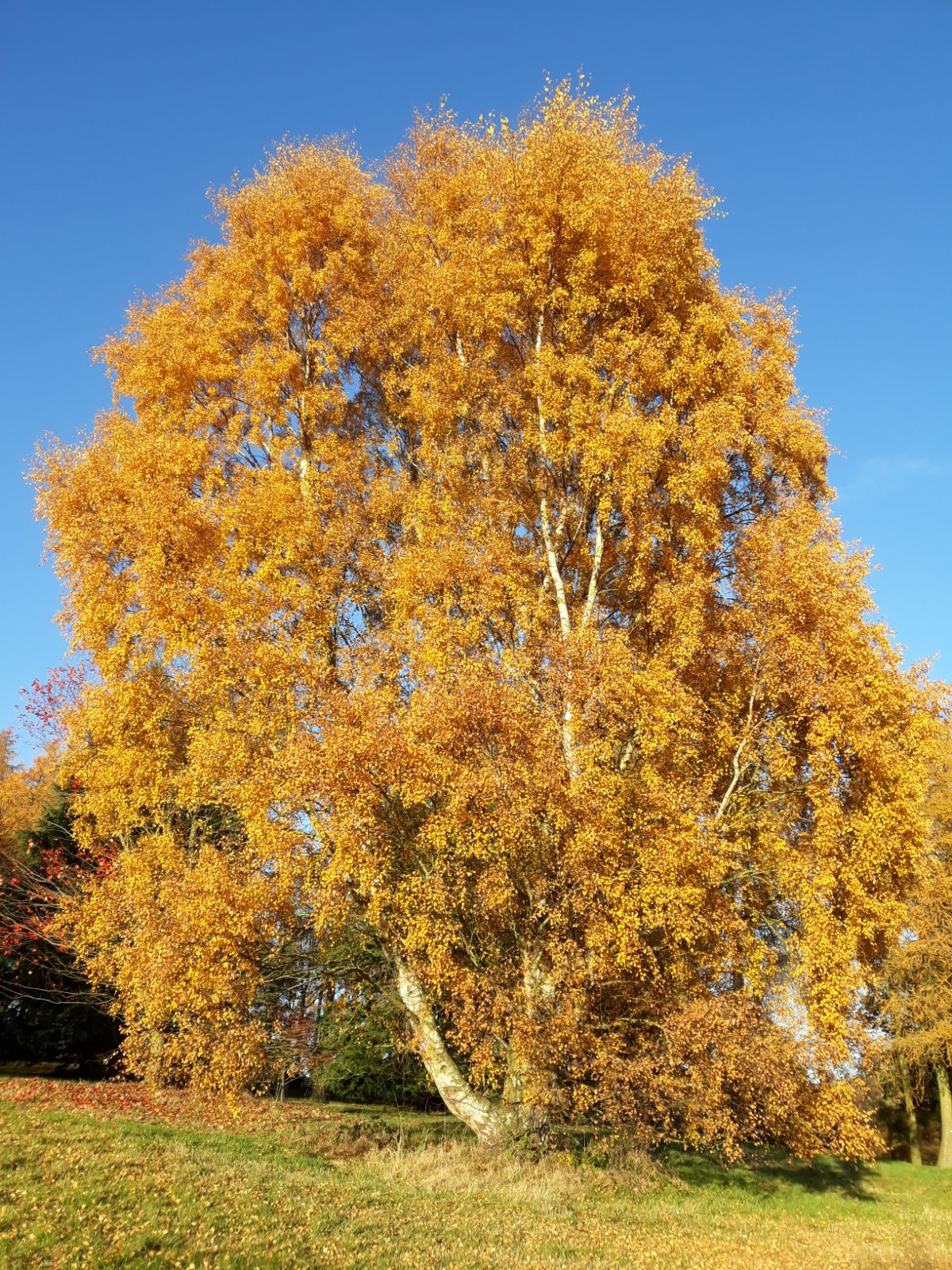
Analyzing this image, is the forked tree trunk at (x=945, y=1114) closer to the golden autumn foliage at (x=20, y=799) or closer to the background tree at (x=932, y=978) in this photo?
the background tree at (x=932, y=978)

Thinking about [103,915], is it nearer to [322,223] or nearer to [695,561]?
[695,561]

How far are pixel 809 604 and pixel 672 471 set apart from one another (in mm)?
3950

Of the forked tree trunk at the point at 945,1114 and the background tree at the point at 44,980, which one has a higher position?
the background tree at the point at 44,980

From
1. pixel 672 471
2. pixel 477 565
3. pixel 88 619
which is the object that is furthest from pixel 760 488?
pixel 88 619

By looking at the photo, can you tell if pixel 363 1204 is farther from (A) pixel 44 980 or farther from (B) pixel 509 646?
(A) pixel 44 980

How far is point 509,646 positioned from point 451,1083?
25.1ft

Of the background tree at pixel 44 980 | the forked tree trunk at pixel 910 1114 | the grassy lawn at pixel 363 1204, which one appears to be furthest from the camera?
the forked tree trunk at pixel 910 1114

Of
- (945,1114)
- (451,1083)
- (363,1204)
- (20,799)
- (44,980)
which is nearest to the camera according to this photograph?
(363,1204)

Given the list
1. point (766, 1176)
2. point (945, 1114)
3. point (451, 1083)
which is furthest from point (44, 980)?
point (945, 1114)

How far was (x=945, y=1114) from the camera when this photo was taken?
2623cm

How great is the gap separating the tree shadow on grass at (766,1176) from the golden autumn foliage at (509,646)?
2717mm

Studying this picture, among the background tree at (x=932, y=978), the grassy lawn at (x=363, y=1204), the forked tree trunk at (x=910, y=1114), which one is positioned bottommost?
the forked tree trunk at (x=910, y=1114)

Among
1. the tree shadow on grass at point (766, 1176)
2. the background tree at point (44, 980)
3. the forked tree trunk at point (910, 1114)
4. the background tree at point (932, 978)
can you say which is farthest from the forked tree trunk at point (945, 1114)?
the background tree at point (44, 980)

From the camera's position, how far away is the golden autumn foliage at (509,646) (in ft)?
36.2
